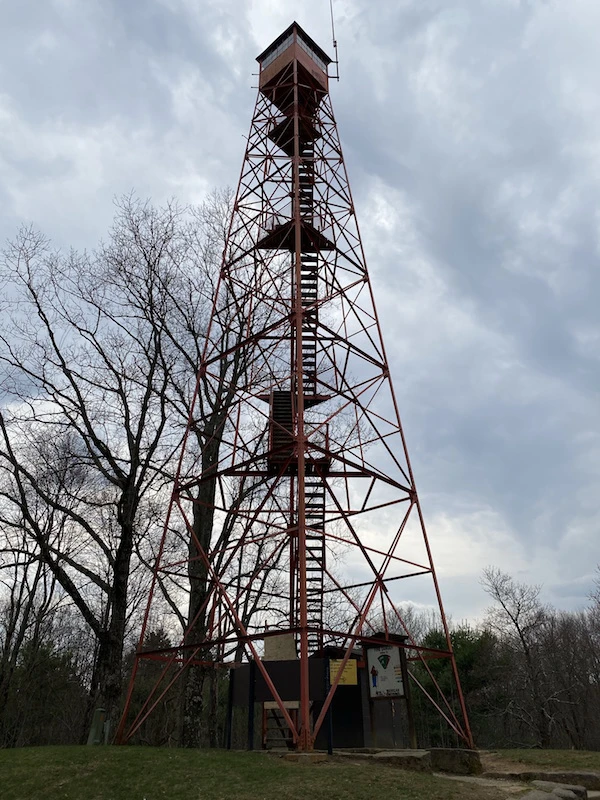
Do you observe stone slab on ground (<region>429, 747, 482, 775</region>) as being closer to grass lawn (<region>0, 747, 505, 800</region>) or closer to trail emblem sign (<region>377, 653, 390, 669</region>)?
grass lawn (<region>0, 747, 505, 800</region>)

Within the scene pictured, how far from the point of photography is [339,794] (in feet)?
22.2

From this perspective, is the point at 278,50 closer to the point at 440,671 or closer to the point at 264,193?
the point at 264,193

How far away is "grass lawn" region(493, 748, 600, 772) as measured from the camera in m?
11.0

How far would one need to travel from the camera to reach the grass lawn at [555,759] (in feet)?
36.2

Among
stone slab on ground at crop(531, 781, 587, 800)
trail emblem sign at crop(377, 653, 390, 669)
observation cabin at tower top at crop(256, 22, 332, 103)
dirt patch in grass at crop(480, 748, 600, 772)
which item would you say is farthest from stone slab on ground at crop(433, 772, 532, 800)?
observation cabin at tower top at crop(256, 22, 332, 103)

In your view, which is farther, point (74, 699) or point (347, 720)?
point (74, 699)

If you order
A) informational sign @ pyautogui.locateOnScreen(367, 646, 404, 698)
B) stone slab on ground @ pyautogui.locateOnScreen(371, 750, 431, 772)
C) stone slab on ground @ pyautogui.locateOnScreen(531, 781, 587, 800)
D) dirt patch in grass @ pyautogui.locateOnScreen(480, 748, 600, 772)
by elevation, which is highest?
informational sign @ pyautogui.locateOnScreen(367, 646, 404, 698)

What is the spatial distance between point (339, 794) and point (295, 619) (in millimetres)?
6877

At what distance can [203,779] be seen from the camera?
744 centimetres

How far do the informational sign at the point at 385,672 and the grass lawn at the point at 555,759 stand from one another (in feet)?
9.27

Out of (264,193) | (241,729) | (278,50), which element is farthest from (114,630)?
(241,729)

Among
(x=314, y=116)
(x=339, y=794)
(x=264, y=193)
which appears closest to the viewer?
(x=339, y=794)

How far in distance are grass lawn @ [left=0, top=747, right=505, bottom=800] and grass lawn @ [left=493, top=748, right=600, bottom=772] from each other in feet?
14.0

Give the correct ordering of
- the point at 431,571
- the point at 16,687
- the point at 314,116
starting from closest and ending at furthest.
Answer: the point at 431,571 → the point at 314,116 → the point at 16,687
